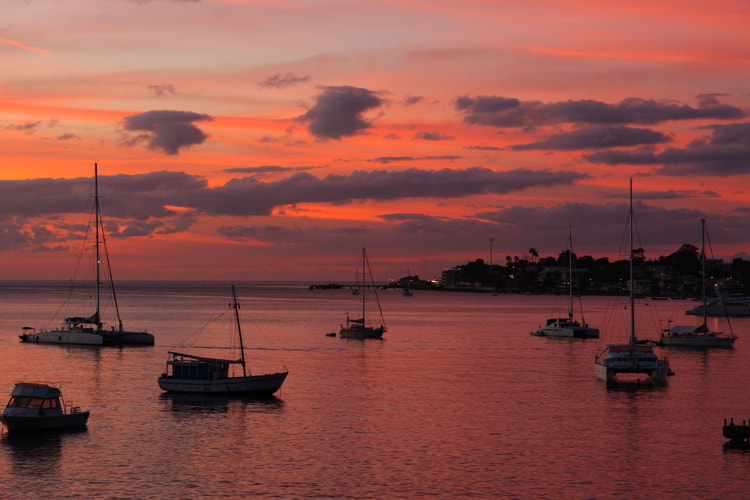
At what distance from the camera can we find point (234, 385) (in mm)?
84125

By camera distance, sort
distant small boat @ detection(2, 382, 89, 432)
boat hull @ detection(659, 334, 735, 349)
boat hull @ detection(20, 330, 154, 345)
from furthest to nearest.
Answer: boat hull @ detection(659, 334, 735, 349)
boat hull @ detection(20, 330, 154, 345)
distant small boat @ detection(2, 382, 89, 432)

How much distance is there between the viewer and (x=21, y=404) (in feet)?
208

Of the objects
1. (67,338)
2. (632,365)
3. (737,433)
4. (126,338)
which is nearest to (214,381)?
(632,365)

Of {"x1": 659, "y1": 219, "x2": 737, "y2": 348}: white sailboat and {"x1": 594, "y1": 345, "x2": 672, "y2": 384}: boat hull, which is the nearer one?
{"x1": 594, "y1": 345, "x2": 672, "y2": 384}: boat hull

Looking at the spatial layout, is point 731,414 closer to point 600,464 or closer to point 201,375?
point 600,464

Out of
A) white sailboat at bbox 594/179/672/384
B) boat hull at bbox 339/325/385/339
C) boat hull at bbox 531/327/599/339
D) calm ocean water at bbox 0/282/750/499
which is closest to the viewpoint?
calm ocean water at bbox 0/282/750/499

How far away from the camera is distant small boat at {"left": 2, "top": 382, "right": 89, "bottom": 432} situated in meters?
62.9

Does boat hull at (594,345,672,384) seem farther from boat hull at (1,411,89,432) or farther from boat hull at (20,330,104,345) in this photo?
boat hull at (20,330,104,345)

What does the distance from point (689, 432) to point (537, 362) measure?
177 ft

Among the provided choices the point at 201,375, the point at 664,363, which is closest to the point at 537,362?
the point at 664,363

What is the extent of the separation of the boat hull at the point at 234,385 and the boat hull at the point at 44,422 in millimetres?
18140

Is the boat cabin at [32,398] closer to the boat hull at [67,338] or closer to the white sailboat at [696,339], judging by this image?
the boat hull at [67,338]

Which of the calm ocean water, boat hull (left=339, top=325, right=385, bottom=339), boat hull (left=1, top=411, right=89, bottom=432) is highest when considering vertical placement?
boat hull (left=339, top=325, right=385, bottom=339)

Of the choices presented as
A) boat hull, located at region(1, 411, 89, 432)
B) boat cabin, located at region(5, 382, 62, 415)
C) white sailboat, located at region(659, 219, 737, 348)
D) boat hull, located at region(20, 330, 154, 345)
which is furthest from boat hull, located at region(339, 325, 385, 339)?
boat cabin, located at region(5, 382, 62, 415)
